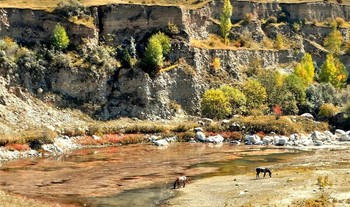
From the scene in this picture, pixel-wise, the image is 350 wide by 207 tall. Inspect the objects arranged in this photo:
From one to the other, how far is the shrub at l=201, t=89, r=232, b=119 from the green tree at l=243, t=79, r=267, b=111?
6957 mm

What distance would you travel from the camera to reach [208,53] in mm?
113312

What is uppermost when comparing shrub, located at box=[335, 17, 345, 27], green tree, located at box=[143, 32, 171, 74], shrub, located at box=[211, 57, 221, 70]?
shrub, located at box=[335, 17, 345, 27]

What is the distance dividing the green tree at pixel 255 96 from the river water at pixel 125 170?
2086cm

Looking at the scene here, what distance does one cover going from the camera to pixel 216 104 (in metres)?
101

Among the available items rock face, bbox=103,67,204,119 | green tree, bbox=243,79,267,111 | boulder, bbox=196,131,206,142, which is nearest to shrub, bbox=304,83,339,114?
green tree, bbox=243,79,267,111

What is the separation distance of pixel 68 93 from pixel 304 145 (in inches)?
1643

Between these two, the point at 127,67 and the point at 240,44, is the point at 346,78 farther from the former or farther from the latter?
the point at 127,67

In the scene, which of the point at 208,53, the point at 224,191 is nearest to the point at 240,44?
the point at 208,53

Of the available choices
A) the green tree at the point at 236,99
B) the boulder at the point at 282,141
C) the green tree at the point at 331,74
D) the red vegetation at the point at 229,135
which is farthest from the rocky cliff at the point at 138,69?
the boulder at the point at 282,141

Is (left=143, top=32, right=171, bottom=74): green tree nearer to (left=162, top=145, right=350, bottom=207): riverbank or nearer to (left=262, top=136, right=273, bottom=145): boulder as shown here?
(left=262, top=136, right=273, bottom=145): boulder

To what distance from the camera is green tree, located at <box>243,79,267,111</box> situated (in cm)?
10581

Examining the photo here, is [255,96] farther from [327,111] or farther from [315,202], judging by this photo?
[315,202]

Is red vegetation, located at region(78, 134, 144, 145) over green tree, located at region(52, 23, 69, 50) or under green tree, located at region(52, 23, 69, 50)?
under

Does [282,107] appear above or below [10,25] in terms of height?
below
